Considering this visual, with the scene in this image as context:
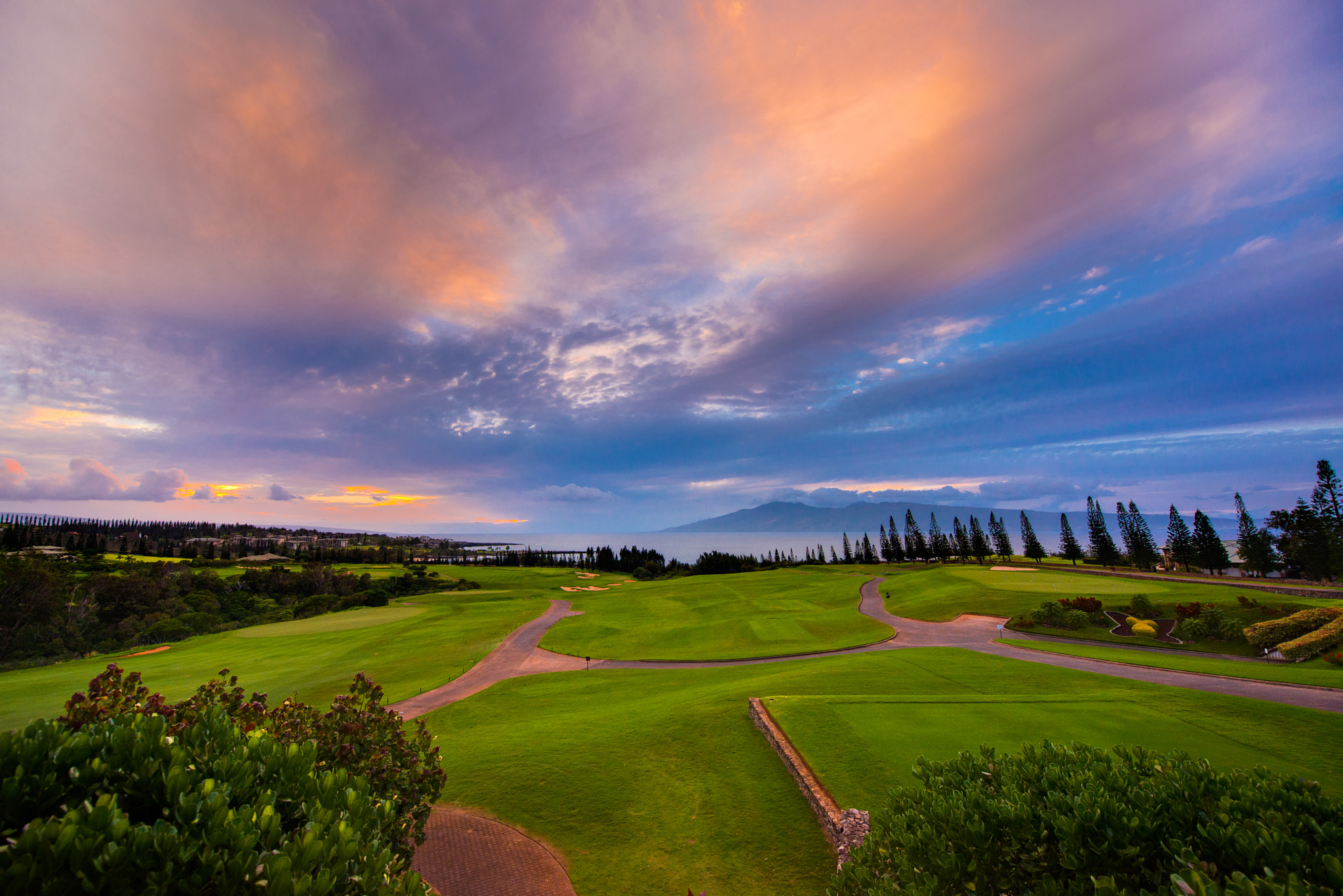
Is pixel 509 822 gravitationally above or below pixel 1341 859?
below

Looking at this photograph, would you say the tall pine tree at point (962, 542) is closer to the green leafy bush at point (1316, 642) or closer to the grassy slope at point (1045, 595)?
the grassy slope at point (1045, 595)

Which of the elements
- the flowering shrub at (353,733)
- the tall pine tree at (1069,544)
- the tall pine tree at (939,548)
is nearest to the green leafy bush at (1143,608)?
the flowering shrub at (353,733)

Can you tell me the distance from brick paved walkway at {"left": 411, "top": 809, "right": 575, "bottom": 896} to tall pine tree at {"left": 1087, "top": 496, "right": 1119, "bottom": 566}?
9825 cm

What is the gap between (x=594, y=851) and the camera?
34.5 ft

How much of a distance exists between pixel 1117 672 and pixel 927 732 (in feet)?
45.3

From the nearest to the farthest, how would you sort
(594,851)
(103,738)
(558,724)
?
1. (103,738)
2. (594,851)
3. (558,724)

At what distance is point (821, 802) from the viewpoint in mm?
10922

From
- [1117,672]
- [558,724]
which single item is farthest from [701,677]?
[1117,672]

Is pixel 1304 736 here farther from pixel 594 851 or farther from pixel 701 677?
pixel 701 677

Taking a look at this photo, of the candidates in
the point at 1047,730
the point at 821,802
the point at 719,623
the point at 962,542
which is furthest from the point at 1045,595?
the point at 962,542

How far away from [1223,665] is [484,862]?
2956 cm

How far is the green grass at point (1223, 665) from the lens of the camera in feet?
59.2

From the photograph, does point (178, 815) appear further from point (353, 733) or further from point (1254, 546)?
point (1254, 546)

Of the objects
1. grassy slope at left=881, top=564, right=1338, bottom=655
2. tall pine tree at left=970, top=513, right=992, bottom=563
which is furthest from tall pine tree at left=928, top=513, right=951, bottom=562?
grassy slope at left=881, top=564, right=1338, bottom=655
